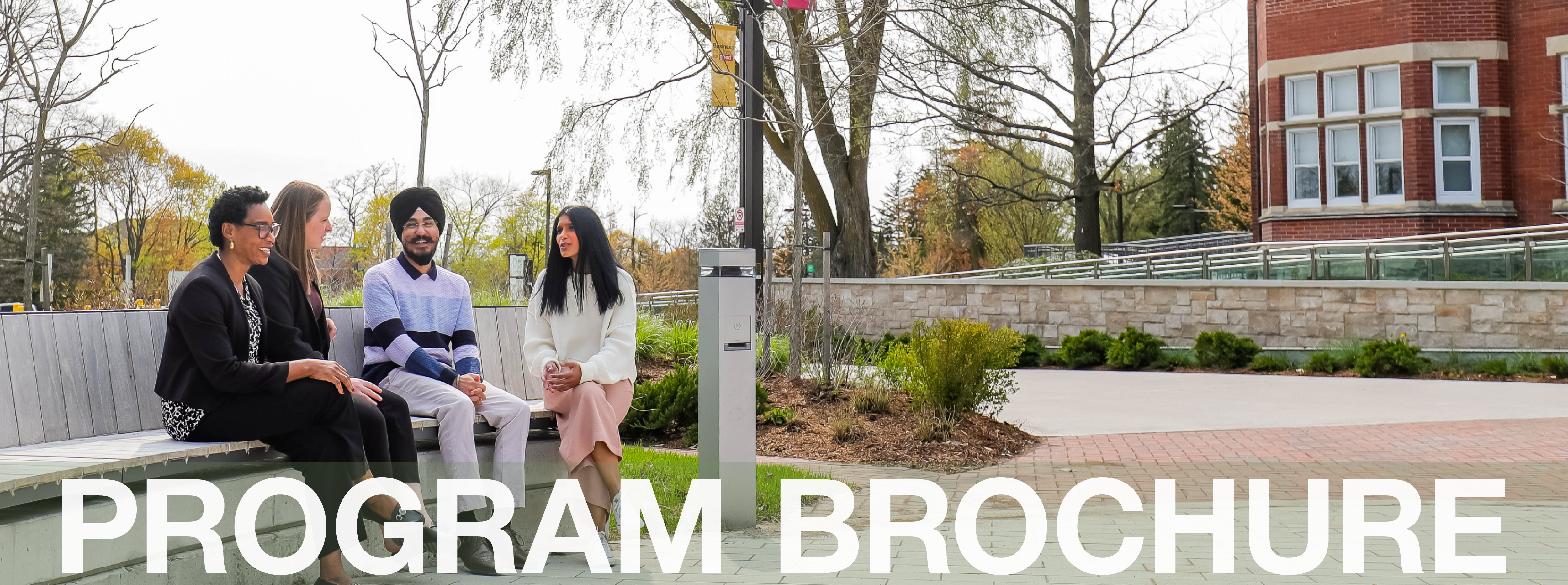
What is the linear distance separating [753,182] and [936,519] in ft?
22.0

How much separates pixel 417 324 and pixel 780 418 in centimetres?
520

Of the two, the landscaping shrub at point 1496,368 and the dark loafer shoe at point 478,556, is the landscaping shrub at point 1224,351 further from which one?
the dark loafer shoe at point 478,556

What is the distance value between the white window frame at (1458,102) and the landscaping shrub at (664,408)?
16.8m

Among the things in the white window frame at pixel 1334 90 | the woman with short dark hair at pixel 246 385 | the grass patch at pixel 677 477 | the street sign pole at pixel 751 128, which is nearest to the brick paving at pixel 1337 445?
the grass patch at pixel 677 477

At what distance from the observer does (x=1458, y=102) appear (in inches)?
814

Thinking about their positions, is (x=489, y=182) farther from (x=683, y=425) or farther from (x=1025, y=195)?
(x=683, y=425)

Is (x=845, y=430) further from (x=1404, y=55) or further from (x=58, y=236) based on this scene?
(x=58, y=236)

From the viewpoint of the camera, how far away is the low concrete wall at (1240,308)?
1500 cm

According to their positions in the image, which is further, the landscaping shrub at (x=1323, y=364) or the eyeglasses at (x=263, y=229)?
the landscaping shrub at (x=1323, y=364)

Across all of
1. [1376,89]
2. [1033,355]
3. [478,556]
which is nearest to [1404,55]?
[1376,89]

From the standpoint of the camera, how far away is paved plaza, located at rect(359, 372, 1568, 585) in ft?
14.9

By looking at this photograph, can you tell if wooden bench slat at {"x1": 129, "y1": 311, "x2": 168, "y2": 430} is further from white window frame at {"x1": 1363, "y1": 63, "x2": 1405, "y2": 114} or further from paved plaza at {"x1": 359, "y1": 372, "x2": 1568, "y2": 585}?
white window frame at {"x1": 1363, "y1": 63, "x2": 1405, "y2": 114}

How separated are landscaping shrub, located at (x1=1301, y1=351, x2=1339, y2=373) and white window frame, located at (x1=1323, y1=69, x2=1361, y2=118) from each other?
8.06 meters

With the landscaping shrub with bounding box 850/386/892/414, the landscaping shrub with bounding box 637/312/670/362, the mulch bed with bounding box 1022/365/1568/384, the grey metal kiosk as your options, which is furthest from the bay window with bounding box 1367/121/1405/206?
the grey metal kiosk
